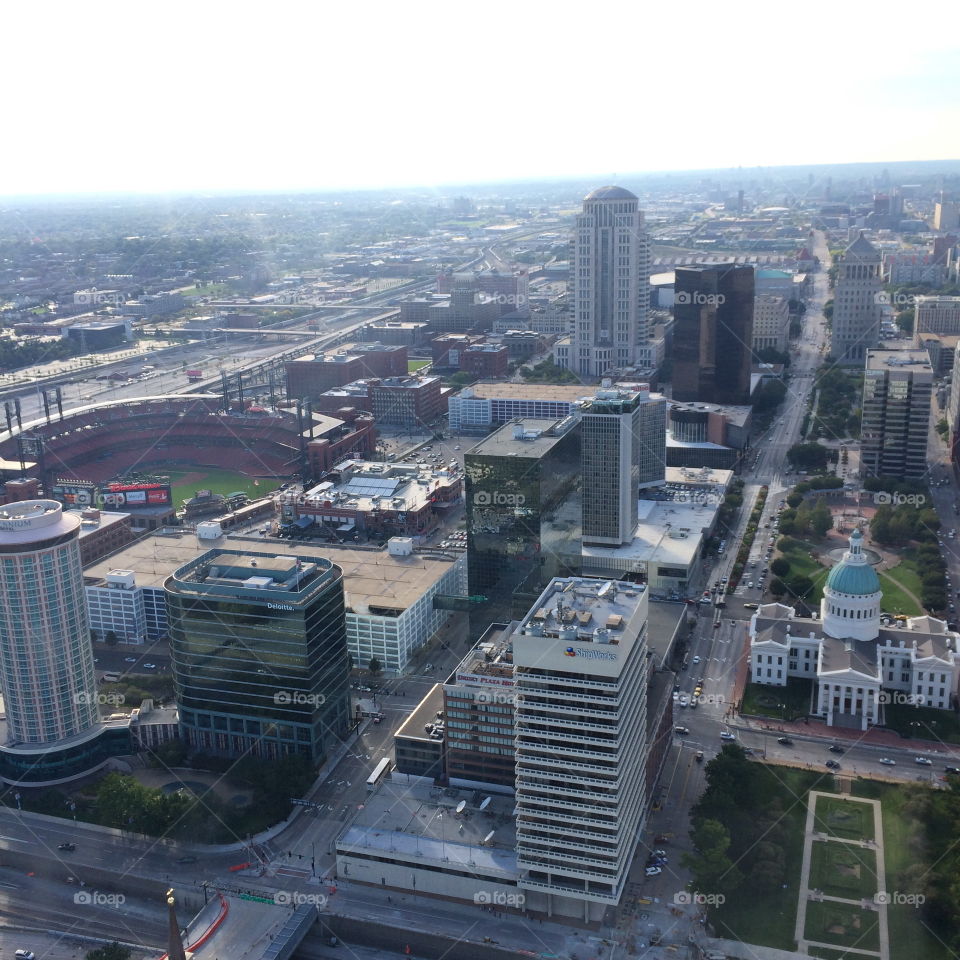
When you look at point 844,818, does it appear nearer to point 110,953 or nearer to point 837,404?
point 110,953

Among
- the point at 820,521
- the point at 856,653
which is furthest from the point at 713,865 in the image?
the point at 820,521

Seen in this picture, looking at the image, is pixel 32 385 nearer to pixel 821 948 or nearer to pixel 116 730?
pixel 116 730

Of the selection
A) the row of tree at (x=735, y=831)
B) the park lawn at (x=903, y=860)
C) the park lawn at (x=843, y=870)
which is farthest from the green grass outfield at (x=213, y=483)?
the park lawn at (x=843, y=870)

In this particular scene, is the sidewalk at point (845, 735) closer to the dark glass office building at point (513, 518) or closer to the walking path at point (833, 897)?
the walking path at point (833, 897)

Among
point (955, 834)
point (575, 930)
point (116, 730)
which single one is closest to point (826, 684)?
point (955, 834)

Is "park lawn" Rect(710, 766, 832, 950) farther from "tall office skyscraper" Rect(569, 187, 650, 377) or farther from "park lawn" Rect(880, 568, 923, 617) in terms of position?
"tall office skyscraper" Rect(569, 187, 650, 377)

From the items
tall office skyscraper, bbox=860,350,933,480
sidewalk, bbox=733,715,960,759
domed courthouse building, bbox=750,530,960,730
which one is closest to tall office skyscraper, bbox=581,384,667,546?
domed courthouse building, bbox=750,530,960,730
